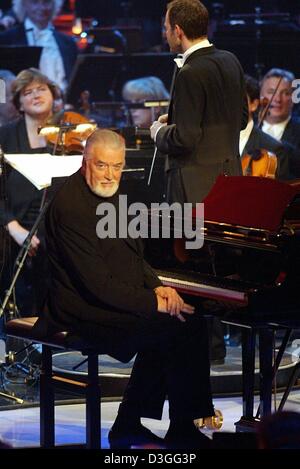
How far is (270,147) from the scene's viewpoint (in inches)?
300

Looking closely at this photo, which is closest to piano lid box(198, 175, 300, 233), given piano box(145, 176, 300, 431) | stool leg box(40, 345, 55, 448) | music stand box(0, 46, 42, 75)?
piano box(145, 176, 300, 431)

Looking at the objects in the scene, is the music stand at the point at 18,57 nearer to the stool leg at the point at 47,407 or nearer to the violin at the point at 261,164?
the violin at the point at 261,164

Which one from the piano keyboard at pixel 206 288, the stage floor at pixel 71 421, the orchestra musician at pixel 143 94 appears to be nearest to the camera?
the piano keyboard at pixel 206 288

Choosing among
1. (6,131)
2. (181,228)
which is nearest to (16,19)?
(6,131)

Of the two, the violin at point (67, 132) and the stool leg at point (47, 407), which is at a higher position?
the violin at point (67, 132)

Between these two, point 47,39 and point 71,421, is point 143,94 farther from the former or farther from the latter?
point 71,421

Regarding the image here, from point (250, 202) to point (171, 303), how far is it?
21.8 inches

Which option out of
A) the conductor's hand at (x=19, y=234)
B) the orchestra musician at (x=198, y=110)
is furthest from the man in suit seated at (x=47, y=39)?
the orchestra musician at (x=198, y=110)

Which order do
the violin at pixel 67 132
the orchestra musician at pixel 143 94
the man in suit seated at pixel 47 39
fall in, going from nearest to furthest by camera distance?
the violin at pixel 67 132 < the orchestra musician at pixel 143 94 < the man in suit seated at pixel 47 39

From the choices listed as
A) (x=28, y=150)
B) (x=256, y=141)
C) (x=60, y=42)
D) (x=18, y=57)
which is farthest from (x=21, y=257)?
(x=60, y=42)

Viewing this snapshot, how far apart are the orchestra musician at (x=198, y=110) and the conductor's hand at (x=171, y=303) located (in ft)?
3.84

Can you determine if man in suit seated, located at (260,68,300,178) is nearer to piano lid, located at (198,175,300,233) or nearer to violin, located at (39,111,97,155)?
violin, located at (39,111,97,155)

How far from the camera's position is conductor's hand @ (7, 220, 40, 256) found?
23.8 feet

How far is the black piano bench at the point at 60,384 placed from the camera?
462 cm
